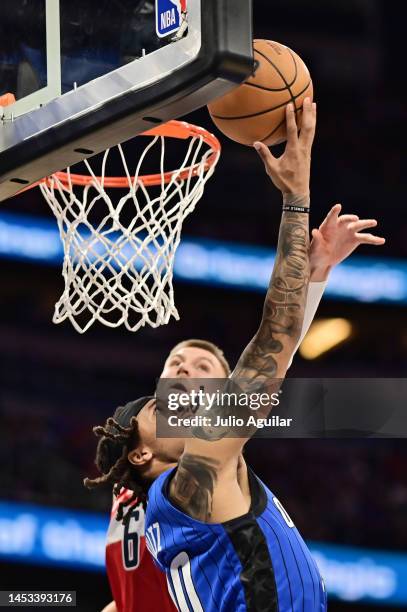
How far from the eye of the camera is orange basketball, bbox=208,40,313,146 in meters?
2.57

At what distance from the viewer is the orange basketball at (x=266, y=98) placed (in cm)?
257

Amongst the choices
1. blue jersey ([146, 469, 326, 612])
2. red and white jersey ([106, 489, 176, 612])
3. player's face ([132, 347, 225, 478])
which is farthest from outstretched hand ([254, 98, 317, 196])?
red and white jersey ([106, 489, 176, 612])

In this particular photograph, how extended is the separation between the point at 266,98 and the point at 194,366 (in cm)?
128

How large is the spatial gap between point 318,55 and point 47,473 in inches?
220

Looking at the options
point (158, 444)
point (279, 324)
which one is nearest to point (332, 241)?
point (279, 324)

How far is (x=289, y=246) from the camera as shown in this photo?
2.54 m

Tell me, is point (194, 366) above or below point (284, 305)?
above

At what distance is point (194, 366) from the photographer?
3.58 metres

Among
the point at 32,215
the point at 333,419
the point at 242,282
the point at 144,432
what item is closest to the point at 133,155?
the point at 32,215

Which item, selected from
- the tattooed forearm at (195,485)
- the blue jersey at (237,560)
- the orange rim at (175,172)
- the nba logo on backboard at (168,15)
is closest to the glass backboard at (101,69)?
the nba logo on backboard at (168,15)

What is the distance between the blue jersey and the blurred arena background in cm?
498

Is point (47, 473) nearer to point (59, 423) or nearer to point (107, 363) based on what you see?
point (59, 423)

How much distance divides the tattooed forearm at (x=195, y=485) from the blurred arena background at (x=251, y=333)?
514 centimetres

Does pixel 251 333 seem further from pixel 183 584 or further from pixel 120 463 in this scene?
pixel 183 584
